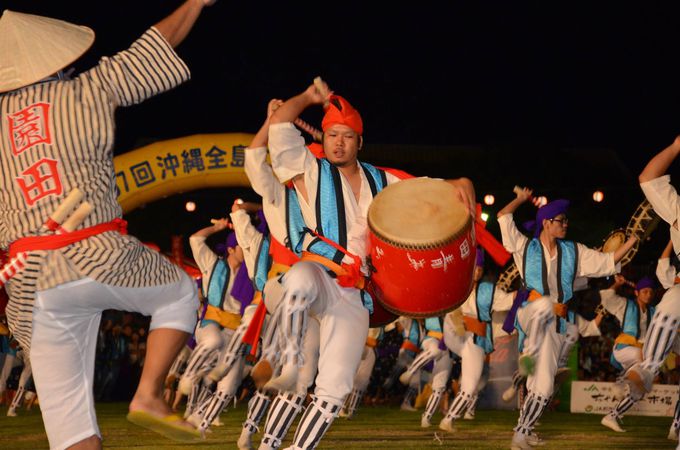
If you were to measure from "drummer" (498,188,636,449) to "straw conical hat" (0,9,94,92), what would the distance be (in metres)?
5.36

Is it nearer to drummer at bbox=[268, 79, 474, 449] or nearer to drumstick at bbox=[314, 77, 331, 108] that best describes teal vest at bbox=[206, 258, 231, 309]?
drummer at bbox=[268, 79, 474, 449]

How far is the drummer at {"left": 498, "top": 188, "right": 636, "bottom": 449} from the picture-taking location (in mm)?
8383

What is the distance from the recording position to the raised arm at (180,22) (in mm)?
3664

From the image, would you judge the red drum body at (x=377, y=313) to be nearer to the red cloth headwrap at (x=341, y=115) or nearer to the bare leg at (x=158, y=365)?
the red cloth headwrap at (x=341, y=115)

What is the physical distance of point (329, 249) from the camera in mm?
5223

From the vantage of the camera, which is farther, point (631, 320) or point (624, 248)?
point (631, 320)

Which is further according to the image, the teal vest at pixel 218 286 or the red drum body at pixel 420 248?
the teal vest at pixel 218 286

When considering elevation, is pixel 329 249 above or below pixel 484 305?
above

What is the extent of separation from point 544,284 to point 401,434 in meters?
2.37

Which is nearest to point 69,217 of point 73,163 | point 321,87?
point 73,163

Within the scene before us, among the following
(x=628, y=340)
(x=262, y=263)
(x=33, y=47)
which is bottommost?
(x=628, y=340)

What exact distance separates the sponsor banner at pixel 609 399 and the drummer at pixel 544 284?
16.9ft

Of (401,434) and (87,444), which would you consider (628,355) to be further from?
(87,444)

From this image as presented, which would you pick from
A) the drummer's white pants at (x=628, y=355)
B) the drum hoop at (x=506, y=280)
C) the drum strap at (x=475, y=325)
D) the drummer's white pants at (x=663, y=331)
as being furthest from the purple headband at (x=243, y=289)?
the drummer's white pants at (x=628, y=355)
